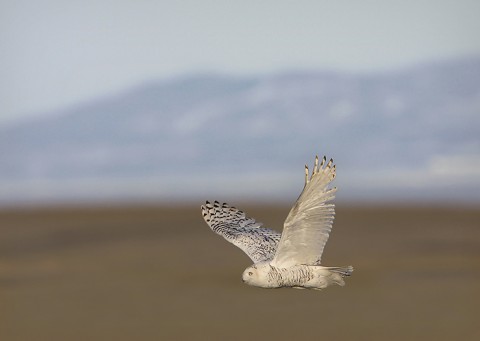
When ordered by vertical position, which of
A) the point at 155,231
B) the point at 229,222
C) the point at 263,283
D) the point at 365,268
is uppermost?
the point at 155,231

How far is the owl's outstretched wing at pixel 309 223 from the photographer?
33.3 ft

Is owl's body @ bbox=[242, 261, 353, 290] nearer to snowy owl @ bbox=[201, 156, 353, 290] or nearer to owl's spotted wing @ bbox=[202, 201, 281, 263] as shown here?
snowy owl @ bbox=[201, 156, 353, 290]

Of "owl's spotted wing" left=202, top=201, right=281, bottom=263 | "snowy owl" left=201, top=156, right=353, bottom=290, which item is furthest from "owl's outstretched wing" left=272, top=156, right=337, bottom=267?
"owl's spotted wing" left=202, top=201, right=281, bottom=263

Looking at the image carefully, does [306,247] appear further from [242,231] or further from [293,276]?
[242,231]

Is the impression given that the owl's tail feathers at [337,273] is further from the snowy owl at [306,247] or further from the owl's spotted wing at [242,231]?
the owl's spotted wing at [242,231]

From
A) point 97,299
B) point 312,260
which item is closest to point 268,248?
point 312,260

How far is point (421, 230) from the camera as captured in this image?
1224 inches

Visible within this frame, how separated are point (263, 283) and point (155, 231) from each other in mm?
21564

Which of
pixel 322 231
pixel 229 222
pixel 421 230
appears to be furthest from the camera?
pixel 421 230

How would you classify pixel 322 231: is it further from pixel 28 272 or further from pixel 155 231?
pixel 155 231

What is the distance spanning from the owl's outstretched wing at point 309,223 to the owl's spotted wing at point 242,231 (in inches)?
27.1

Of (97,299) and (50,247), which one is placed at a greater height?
(50,247)

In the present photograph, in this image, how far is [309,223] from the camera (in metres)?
10.3

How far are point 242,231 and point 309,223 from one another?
2334mm
